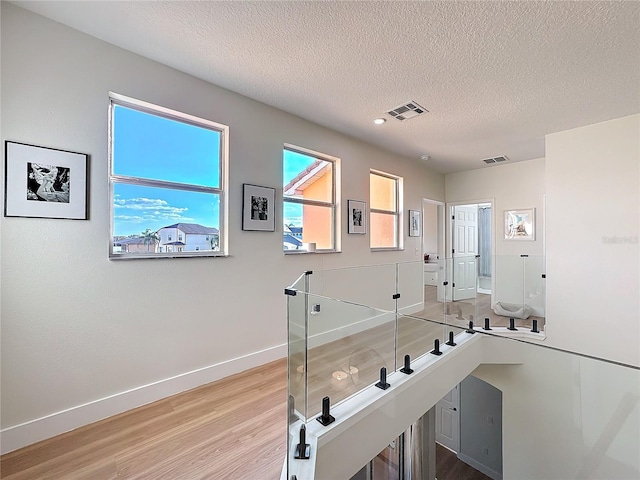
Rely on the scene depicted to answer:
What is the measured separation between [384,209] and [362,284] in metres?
1.63

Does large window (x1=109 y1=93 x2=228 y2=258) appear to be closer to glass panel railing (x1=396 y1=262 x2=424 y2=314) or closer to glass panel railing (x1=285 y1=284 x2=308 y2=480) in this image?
glass panel railing (x1=285 y1=284 x2=308 y2=480)

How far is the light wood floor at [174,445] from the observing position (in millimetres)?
1563

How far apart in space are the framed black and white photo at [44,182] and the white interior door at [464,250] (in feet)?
15.2

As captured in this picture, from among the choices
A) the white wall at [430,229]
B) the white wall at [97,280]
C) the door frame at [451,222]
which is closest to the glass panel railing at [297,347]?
the white wall at [97,280]

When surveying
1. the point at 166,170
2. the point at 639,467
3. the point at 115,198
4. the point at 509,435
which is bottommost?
the point at 509,435

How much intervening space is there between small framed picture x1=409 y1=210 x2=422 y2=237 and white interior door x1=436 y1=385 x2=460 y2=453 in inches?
144

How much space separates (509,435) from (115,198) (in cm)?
536

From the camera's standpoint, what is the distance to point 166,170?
2387 millimetres

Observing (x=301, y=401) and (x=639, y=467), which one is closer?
(x=301, y=401)

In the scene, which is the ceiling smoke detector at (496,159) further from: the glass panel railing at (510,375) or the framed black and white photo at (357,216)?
the framed black and white photo at (357,216)

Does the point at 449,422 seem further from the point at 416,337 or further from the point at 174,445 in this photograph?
the point at 174,445

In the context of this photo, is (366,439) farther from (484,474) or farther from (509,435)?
(484,474)

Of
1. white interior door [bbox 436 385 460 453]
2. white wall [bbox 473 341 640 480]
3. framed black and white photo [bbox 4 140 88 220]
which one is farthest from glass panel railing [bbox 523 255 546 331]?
framed black and white photo [bbox 4 140 88 220]

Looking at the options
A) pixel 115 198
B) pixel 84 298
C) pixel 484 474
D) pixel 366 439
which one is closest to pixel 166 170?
pixel 115 198
